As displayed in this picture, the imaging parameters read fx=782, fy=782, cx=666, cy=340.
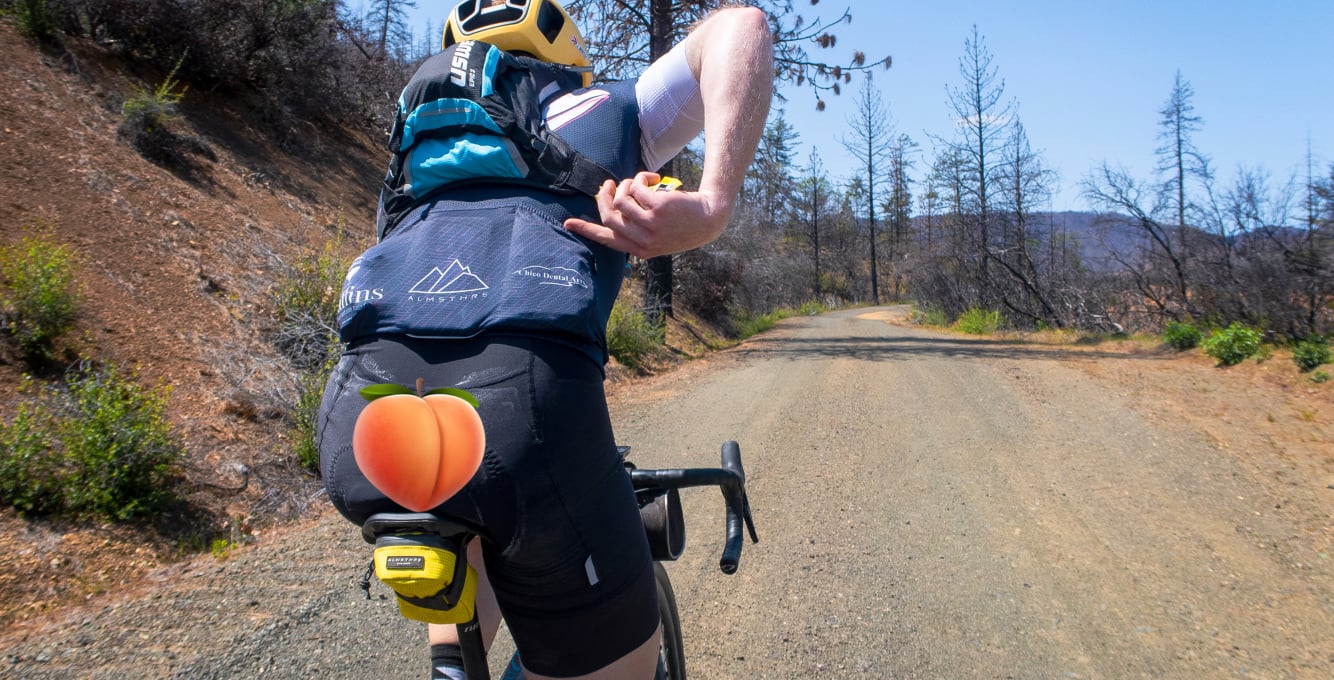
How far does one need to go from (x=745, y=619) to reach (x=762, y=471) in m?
2.05

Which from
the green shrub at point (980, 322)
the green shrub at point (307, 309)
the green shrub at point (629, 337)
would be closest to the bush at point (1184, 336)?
the green shrub at point (629, 337)

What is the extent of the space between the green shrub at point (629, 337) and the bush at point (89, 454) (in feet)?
19.9

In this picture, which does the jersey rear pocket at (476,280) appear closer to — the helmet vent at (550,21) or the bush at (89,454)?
the helmet vent at (550,21)

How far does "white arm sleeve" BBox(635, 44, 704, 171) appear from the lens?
4.51 feet

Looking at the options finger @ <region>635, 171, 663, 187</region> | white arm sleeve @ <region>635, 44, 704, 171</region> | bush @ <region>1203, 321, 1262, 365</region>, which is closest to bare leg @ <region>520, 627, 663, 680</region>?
finger @ <region>635, 171, 663, 187</region>

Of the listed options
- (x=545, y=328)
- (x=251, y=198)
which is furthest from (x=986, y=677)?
(x=251, y=198)

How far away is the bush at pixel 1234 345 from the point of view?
30.6 feet

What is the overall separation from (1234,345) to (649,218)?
10707 mm

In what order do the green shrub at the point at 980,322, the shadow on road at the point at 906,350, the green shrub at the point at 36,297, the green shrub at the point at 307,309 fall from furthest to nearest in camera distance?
the green shrub at the point at 980,322
the shadow on road at the point at 906,350
the green shrub at the point at 307,309
the green shrub at the point at 36,297

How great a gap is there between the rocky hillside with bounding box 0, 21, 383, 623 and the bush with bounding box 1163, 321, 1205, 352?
11.5 metres

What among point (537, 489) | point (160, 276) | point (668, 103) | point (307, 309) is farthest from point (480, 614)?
point (160, 276)

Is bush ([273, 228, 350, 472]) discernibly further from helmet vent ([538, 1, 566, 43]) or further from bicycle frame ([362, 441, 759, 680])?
helmet vent ([538, 1, 566, 43])

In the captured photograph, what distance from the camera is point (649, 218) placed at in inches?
47.2

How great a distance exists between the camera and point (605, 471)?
1.18 metres
